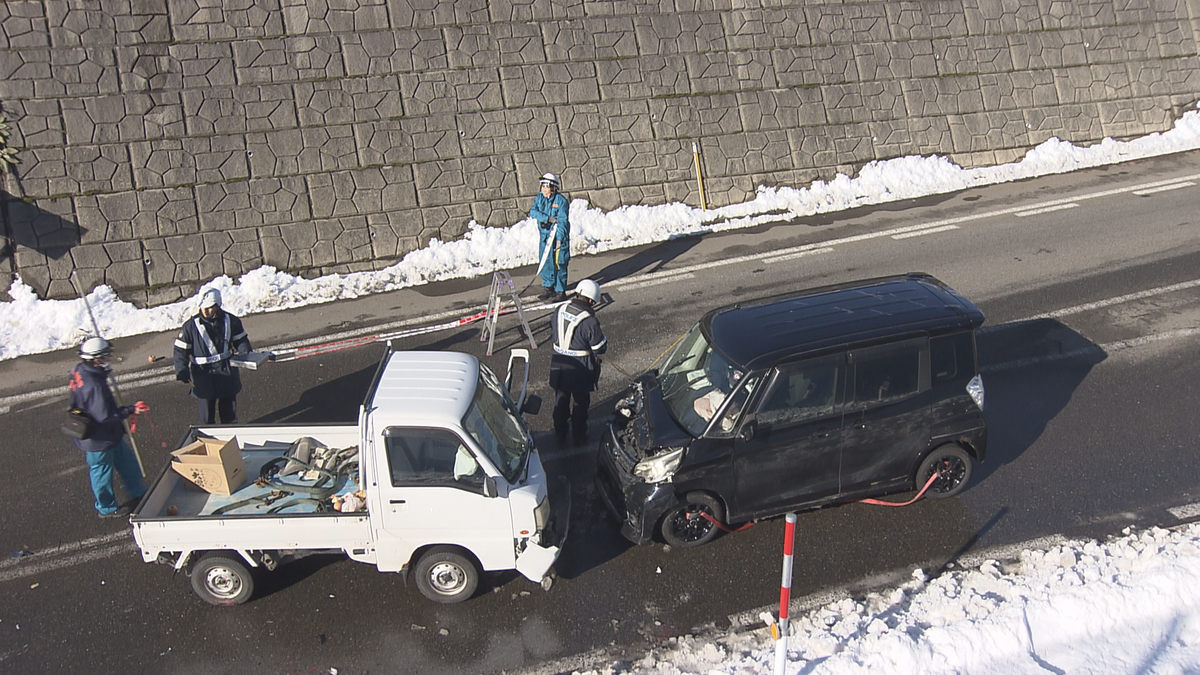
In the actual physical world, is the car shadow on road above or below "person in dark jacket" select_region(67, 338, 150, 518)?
below

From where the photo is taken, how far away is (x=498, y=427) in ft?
23.9

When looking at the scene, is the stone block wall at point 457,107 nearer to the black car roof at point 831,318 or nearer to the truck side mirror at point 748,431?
the black car roof at point 831,318

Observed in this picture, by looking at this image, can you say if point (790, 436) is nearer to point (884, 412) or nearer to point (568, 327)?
point (884, 412)

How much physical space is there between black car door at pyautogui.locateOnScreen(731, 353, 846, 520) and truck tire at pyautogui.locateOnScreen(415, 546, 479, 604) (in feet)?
7.81

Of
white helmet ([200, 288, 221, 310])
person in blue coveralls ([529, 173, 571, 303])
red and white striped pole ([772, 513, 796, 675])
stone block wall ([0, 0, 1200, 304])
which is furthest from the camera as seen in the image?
stone block wall ([0, 0, 1200, 304])

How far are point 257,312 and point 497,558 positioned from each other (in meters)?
7.82

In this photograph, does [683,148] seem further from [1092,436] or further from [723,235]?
[1092,436]

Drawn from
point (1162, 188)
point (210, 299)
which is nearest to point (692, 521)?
point (210, 299)

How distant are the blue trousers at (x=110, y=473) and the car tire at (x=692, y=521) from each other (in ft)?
17.4

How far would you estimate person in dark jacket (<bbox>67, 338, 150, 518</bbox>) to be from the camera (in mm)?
7926

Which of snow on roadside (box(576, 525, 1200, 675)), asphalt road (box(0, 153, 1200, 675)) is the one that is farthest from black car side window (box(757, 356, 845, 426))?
snow on roadside (box(576, 525, 1200, 675))

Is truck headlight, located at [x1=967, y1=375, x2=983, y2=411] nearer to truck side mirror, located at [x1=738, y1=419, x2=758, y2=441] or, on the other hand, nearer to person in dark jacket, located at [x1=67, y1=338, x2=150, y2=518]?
truck side mirror, located at [x1=738, y1=419, x2=758, y2=441]

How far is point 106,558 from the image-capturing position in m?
7.86

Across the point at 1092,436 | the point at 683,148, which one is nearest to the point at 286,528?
the point at 1092,436
